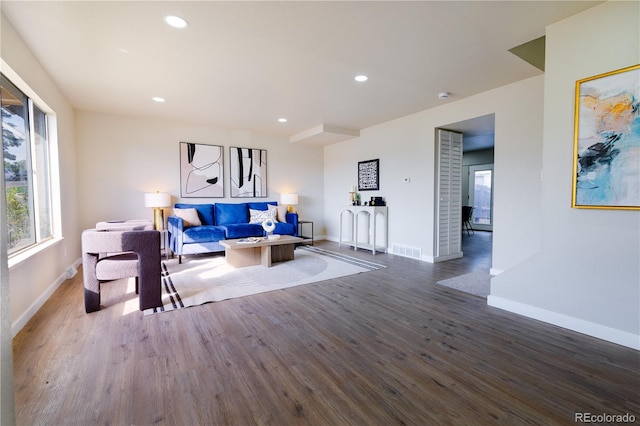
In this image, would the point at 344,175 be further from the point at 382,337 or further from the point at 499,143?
the point at 382,337

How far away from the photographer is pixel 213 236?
482cm

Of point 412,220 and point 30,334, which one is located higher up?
point 412,220

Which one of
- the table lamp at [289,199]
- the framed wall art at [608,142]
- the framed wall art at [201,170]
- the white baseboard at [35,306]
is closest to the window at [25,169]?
the white baseboard at [35,306]

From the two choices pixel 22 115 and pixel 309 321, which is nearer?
pixel 309 321

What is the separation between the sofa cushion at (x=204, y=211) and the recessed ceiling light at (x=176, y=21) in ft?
11.3

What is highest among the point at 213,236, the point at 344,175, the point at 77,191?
the point at 344,175

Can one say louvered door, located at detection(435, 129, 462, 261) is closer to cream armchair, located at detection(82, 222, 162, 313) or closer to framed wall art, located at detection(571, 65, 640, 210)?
framed wall art, located at detection(571, 65, 640, 210)

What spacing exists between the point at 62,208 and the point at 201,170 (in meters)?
2.31

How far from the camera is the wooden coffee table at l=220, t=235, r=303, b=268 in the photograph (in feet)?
13.7

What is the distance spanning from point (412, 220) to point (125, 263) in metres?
4.13

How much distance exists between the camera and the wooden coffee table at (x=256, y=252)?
13.7ft

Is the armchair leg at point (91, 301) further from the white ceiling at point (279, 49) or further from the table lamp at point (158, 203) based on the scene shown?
the table lamp at point (158, 203)

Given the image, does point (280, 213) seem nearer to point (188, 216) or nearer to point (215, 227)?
point (215, 227)

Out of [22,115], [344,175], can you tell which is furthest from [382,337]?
[344,175]
